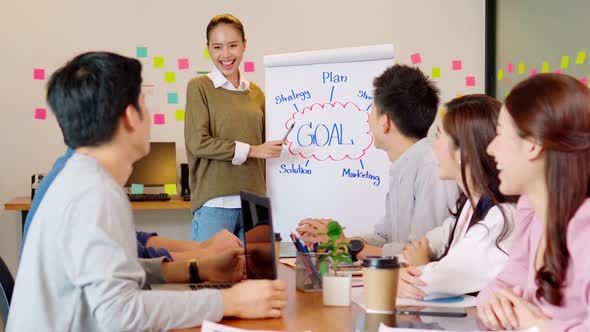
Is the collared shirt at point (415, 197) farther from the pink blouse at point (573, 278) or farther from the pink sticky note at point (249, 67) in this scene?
the pink sticky note at point (249, 67)

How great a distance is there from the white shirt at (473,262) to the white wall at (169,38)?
3077mm

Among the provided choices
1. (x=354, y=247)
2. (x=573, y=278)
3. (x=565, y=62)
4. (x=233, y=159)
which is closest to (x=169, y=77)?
(x=233, y=159)

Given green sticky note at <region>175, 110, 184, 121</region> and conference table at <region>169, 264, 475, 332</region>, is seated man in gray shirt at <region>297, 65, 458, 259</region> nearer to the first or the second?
conference table at <region>169, 264, 475, 332</region>

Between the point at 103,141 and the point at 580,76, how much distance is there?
9.82 ft

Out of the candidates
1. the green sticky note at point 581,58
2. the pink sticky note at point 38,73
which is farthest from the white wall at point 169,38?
the green sticky note at point 581,58

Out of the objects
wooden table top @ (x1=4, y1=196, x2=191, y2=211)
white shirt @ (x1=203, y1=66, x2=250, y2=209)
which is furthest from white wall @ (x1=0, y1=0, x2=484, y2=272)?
white shirt @ (x1=203, y1=66, x2=250, y2=209)

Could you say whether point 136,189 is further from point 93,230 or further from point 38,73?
point 93,230

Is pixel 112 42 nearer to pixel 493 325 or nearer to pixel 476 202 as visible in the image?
pixel 476 202

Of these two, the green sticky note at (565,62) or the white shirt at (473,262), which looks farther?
the green sticky note at (565,62)

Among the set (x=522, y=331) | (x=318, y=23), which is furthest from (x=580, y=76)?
(x=522, y=331)

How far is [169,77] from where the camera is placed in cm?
467

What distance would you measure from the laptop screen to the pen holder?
0.37ft

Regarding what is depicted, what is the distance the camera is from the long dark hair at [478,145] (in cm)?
181

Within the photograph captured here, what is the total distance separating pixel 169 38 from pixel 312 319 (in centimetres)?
342
